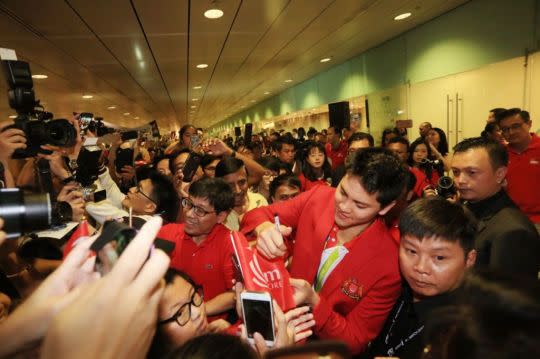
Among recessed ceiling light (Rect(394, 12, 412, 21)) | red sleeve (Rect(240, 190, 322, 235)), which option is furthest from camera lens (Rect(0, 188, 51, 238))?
recessed ceiling light (Rect(394, 12, 412, 21))

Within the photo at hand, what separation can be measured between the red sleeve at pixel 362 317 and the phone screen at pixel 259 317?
341mm

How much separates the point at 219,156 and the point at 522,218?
2.46m

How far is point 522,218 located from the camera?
1567mm

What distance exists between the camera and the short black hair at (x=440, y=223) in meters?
1.31

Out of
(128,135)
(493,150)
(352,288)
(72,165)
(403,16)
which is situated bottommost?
(352,288)

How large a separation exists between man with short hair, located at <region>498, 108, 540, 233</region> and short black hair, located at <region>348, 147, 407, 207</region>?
2120 millimetres

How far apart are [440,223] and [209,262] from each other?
1210 millimetres

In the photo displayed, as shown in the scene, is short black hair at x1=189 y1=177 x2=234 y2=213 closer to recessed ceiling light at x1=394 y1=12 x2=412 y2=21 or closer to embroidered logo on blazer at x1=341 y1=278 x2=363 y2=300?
embroidered logo on blazer at x1=341 y1=278 x2=363 y2=300

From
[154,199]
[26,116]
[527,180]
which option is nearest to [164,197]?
[154,199]

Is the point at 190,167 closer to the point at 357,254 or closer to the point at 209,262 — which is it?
the point at 209,262

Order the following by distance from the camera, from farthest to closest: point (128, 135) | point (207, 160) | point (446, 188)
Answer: point (128, 135), point (207, 160), point (446, 188)

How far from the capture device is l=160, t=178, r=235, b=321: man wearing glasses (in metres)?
1.88

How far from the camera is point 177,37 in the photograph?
15.3ft

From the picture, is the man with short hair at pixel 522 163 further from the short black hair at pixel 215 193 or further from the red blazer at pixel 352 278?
the short black hair at pixel 215 193
